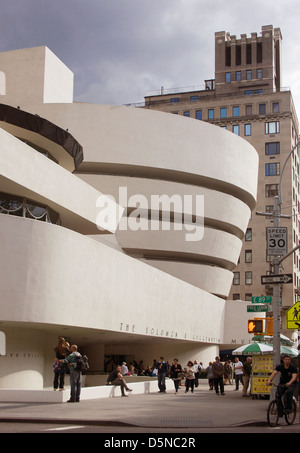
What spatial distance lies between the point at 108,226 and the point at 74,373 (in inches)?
525

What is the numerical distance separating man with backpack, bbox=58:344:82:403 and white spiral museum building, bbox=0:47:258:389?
4.19m

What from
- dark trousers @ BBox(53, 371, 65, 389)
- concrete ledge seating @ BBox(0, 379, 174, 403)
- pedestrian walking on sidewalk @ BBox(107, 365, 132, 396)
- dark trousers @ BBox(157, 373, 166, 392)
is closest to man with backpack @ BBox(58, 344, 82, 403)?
concrete ledge seating @ BBox(0, 379, 174, 403)

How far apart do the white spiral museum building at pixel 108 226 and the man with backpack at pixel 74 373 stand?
419 centimetres

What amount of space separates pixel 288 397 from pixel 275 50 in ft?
290

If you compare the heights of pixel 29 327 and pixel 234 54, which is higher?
pixel 234 54

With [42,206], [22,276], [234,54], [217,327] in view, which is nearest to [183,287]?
[217,327]

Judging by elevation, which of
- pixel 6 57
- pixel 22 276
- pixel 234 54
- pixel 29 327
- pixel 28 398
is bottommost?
pixel 28 398

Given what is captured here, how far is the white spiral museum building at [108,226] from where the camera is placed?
80.6 ft

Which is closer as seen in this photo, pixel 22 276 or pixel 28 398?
pixel 28 398

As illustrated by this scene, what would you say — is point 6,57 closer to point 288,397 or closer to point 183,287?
point 183,287

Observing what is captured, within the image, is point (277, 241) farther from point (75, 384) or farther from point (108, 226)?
point (108, 226)

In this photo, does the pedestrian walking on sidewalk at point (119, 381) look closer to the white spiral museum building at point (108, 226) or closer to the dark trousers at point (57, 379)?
the white spiral museum building at point (108, 226)

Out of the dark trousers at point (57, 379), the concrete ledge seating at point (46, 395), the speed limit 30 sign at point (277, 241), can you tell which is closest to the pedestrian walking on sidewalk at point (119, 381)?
the concrete ledge seating at point (46, 395)

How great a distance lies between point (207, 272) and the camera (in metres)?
47.8
